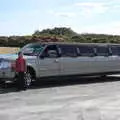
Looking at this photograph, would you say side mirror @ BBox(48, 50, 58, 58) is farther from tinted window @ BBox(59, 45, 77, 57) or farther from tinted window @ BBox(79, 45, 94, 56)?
tinted window @ BBox(79, 45, 94, 56)

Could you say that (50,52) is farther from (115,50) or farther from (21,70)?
(115,50)

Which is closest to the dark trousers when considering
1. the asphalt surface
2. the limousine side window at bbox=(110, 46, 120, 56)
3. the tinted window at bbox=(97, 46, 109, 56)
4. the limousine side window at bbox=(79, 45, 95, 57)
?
the asphalt surface

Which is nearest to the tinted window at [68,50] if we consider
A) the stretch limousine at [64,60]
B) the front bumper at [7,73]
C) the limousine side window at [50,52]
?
the stretch limousine at [64,60]

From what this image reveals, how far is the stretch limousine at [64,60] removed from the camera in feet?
59.3

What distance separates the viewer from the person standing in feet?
55.4

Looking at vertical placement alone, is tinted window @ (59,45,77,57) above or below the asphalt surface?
above

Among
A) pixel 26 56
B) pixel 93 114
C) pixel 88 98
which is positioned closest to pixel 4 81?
pixel 26 56

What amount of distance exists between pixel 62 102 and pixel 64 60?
18.6 ft

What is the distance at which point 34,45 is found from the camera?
19.3 metres

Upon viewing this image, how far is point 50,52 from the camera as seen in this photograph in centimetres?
1895

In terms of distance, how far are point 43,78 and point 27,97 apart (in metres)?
3.68

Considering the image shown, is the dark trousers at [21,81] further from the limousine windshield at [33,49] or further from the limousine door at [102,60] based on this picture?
the limousine door at [102,60]

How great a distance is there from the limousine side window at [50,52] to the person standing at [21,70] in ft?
5.69

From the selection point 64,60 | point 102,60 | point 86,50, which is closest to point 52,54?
point 64,60
